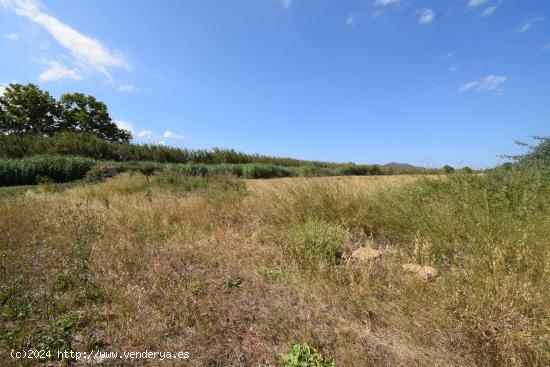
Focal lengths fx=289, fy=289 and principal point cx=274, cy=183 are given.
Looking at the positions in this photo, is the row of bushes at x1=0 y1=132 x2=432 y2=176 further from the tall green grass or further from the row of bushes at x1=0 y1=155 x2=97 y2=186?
the tall green grass

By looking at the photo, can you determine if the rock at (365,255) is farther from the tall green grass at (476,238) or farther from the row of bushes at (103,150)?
the row of bushes at (103,150)

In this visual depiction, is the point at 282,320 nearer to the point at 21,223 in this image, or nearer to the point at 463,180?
the point at 463,180

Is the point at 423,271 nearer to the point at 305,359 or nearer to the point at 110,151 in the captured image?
the point at 305,359

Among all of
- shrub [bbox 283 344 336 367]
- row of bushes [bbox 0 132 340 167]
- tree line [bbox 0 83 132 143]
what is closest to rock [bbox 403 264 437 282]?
shrub [bbox 283 344 336 367]

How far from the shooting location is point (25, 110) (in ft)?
106

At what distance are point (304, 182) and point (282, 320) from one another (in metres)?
4.92

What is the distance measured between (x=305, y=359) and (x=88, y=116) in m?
43.1

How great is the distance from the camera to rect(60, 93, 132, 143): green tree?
35.7 meters

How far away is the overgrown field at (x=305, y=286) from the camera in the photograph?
2.18 m

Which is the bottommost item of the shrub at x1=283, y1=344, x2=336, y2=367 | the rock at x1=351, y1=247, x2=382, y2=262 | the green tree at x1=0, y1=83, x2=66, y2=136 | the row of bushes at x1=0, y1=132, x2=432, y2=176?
the shrub at x1=283, y1=344, x2=336, y2=367

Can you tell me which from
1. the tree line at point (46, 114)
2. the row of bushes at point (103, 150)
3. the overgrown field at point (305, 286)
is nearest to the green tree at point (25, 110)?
the tree line at point (46, 114)

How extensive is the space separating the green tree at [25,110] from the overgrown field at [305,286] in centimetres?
3611

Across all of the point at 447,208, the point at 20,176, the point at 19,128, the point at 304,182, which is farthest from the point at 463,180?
the point at 19,128

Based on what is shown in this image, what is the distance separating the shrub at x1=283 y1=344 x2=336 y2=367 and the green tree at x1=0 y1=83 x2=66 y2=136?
131 ft
